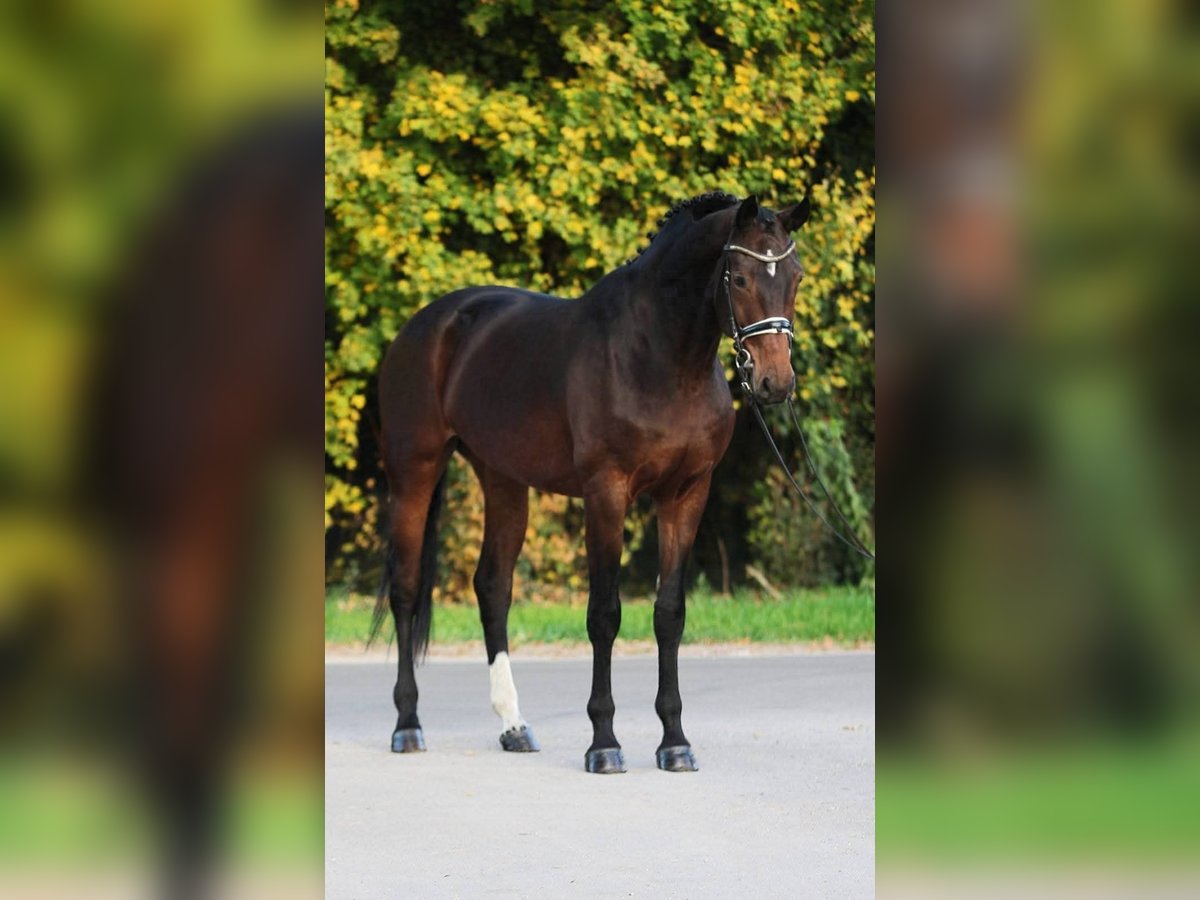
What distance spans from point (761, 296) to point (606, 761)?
1.90 m

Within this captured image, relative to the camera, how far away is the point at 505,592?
7.18m

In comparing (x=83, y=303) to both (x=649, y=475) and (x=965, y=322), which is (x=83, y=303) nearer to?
(x=965, y=322)

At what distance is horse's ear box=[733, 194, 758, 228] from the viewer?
569cm

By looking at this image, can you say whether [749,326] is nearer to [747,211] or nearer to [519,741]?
[747,211]

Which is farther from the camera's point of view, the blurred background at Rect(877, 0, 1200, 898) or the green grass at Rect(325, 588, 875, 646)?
the green grass at Rect(325, 588, 875, 646)

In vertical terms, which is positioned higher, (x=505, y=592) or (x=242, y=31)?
(x=242, y=31)

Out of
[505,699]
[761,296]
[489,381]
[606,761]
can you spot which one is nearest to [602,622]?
[606,761]

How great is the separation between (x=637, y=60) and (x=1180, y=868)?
10.5 m

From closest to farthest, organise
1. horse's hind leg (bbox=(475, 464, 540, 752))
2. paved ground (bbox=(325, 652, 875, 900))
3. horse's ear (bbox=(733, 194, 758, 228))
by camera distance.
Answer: paved ground (bbox=(325, 652, 875, 900)) → horse's ear (bbox=(733, 194, 758, 228)) → horse's hind leg (bbox=(475, 464, 540, 752))

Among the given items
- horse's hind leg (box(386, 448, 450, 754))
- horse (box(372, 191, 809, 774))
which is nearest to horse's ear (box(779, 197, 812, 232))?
horse (box(372, 191, 809, 774))

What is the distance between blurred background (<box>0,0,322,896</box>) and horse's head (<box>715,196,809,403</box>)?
14.1 feet

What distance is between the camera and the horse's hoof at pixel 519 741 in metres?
6.72

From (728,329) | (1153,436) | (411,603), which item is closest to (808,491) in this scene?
(411,603)

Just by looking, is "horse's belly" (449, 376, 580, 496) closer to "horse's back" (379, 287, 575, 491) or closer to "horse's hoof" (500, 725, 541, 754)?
"horse's back" (379, 287, 575, 491)
